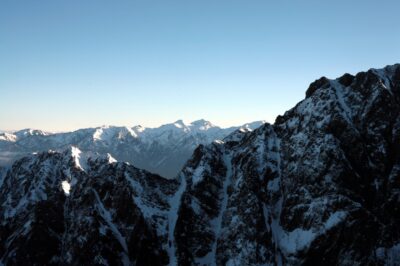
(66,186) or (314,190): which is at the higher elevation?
(66,186)

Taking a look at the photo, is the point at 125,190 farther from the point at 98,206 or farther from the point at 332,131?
the point at 332,131

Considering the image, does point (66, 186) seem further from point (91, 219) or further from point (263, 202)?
point (263, 202)

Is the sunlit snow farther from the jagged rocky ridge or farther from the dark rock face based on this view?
the jagged rocky ridge

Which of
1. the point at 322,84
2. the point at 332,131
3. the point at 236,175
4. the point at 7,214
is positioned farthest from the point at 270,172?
the point at 7,214

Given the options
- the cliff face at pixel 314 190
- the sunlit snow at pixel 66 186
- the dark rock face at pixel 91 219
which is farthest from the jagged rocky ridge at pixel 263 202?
the sunlit snow at pixel 66 186

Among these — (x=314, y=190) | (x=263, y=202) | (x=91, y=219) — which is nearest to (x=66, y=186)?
(x=91, y=219)

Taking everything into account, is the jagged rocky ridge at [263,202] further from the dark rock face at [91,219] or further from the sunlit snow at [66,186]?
the sunlit snow at [66,186]

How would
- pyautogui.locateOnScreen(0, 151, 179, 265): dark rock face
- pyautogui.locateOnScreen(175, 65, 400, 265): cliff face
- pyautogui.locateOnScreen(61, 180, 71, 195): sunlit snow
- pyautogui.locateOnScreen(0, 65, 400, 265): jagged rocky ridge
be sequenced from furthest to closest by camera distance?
pyautogui.locateOnScreen(61, 180, 71, 195): sunlit snow → pyautogui.locateOnScreen(0, 151, 179, 265): dark rock face → pyautogui.locateOnScreen(0, 65, 400, 265): jagged rocky ridge → pyautogui.locateOnScreen(175, 65, 400, 265): cliff face

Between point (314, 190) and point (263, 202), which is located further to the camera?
point (263, 202)

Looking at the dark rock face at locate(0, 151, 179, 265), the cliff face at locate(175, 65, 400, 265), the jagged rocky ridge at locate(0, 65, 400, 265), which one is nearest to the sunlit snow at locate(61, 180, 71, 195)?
the dark rock face at locate(0, 151, 179, 265)

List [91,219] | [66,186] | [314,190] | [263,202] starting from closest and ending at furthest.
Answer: [314,190], [263,202], [91,219], [66,186]
